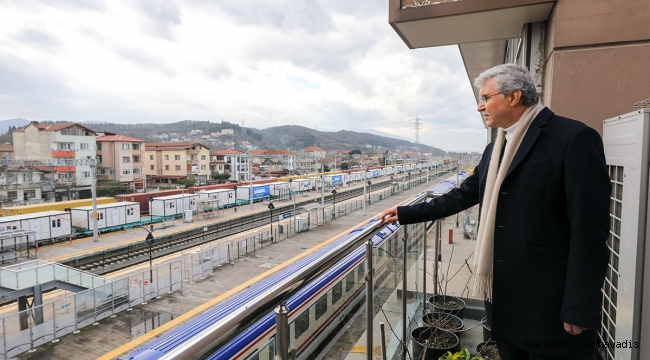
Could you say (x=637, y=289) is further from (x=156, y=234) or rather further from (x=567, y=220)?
(x=156, y=234)

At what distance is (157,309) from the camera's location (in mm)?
12398

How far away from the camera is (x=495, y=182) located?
1.31m

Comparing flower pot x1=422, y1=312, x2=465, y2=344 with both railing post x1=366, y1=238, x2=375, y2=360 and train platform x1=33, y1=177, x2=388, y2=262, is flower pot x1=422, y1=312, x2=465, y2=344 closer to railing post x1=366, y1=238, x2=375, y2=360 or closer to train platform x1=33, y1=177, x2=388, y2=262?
railing post x1=366, y1=238, x2=375, y2=360

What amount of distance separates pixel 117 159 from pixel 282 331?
38.0 metres

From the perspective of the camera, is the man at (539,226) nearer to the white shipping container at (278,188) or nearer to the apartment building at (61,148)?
the white shipping container at (278,188)

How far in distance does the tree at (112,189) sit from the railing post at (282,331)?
1398 inches

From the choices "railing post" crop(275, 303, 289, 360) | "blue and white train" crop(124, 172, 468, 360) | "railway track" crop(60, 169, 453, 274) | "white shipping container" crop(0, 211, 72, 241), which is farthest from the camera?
"white shipping container" crop(0, 211, 72, 241)

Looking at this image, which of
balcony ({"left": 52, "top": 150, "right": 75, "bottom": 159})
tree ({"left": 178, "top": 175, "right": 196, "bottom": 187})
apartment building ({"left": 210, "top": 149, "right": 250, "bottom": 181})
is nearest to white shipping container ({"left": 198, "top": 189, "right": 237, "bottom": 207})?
tree ({"left": 178, "top": 175, "right": 196, "bottom": 187})

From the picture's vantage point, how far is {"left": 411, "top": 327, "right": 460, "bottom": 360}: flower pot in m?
2.41

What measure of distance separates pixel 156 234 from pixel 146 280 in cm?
791

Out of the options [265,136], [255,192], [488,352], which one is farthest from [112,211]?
[265,136]

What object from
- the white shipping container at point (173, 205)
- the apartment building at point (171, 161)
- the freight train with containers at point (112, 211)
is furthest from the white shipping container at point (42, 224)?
the apartment building at point (171, 161)

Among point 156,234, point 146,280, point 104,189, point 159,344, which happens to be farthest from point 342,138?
point 159,344

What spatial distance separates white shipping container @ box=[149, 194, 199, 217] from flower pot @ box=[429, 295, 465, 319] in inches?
909
